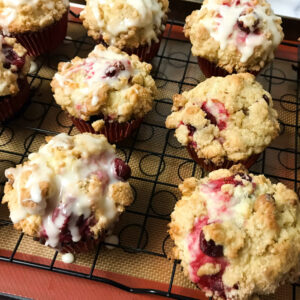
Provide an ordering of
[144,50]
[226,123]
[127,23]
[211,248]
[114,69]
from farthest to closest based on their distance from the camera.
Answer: [144,50] → [127,23] → [114,69] → [226,123] → [211,248]

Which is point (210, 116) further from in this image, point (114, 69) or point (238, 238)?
point (238, 238)

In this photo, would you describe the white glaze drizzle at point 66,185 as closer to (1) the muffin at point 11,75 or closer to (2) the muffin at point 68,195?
(2) the muffin at point 68,195

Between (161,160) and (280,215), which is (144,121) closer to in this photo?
(161,160)

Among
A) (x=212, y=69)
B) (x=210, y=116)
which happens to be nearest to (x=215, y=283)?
(x=210, y=116)

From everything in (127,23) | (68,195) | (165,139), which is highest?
(127,23)

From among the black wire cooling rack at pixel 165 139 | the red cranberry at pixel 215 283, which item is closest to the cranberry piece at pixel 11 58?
the black wire cooling rack at pixel 165 139
